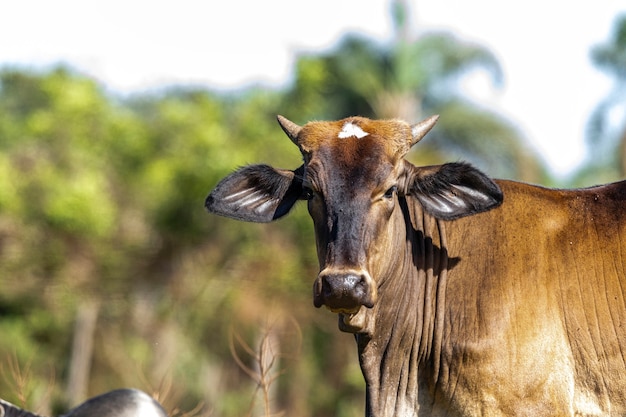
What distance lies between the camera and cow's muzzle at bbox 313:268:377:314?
244 inches

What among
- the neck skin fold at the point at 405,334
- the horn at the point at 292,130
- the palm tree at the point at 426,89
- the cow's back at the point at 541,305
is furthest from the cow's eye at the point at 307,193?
the palm tree at the point at 426,89

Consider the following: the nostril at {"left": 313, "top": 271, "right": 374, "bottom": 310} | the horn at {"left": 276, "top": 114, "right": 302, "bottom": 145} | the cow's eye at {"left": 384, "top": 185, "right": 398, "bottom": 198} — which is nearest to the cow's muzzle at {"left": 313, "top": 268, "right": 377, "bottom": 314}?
the nostril at {"left": 313, "top": 271, "right": 374, "bottom": 310}

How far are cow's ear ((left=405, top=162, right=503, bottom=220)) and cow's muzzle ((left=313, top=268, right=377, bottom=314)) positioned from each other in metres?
1.01

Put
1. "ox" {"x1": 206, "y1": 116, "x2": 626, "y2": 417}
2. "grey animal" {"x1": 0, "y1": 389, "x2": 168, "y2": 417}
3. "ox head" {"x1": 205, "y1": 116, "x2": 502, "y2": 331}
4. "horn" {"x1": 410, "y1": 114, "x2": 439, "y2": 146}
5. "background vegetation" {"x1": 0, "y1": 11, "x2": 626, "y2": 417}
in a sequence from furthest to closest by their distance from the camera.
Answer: "background vegetation" {"x1": 0, "y1": 11, "x2": 626, "y2": 417}
"grey animal" {"x1": 0, "y1": 389, "x2": 168, "y2": 417}
"horn" {"x1": 410, "y1": 114, "x2": 439, "y2": 146}
"ox" {"x1": 206, "y1": 116, "x2": 626, "y2": 417}
"ox head" {"x1": 205, "y1": 116, "x2": 502, "y2": 331}

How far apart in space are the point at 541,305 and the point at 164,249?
24.0m

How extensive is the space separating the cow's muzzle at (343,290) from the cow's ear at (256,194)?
1.21m

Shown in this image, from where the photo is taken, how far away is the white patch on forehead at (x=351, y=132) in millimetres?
6906

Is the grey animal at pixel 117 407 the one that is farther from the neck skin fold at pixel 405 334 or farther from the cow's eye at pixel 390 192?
the cow's eye at pixel 390 192

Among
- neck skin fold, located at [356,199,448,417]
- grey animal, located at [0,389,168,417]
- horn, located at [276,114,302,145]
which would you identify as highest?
horn, located at [276,114,302,145]

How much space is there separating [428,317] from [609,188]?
4.78ft

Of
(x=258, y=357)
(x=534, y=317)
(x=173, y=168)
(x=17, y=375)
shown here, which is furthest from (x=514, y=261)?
(x=173, y=168)

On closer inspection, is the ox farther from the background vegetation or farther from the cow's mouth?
the background vegetation

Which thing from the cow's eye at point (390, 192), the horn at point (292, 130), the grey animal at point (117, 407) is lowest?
the grey animal at point (117, 407)

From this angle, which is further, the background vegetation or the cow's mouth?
the background vegetation
